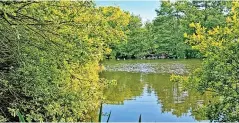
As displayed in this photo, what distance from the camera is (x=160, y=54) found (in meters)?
44.9

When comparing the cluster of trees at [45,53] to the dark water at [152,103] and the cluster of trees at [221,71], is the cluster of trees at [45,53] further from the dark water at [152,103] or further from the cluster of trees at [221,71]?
the dark water at [152,103]

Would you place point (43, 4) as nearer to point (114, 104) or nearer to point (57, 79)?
point (57, 79)

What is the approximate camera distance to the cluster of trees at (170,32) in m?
42.6

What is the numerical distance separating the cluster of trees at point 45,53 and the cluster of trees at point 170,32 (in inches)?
1387

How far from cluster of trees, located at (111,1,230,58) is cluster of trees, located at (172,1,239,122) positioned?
3538 centimetres

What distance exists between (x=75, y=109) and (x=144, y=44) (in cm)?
3770

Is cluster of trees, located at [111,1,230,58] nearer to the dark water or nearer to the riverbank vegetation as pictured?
the dark water

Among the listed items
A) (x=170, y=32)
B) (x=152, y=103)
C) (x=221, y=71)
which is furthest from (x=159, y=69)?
(x=221, y=71)

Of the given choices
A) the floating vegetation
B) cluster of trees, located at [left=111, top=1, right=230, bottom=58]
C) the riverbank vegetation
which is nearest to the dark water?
the riverbank vegetation

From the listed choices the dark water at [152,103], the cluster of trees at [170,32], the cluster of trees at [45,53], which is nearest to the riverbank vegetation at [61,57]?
the cluster of trees at [45,53]

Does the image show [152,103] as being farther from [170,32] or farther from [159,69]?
[170,32]

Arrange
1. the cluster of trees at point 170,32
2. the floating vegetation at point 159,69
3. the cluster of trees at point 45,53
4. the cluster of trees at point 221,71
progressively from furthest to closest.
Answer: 1. the cluster of trees at point 170,32
2. the floating vegetation at point 159,69
3. the cluster of trees at point 221,71
4. the cluster of trees at point 45,53

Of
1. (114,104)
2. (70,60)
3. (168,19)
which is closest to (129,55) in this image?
(168,19)

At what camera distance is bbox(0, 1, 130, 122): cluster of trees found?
521 cm
